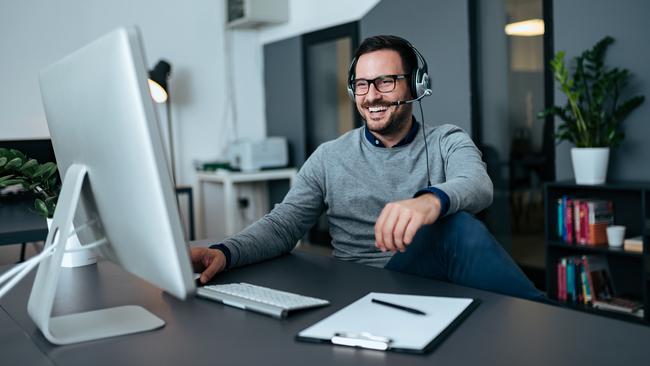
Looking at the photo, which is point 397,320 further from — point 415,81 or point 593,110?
point 593,110

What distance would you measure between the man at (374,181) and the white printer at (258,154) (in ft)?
9.76

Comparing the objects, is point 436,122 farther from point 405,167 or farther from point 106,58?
point 106,58

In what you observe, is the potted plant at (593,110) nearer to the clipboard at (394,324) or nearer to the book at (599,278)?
the book at (599,278)

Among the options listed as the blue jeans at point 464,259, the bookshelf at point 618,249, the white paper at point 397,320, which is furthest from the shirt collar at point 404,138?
the bookshelf at point 618,249

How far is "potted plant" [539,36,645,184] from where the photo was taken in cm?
292

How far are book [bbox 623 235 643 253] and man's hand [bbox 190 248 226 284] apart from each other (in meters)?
2.18

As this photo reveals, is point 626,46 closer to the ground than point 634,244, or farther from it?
farther from it

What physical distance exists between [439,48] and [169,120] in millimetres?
2139

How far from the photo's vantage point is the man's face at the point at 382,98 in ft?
5.94

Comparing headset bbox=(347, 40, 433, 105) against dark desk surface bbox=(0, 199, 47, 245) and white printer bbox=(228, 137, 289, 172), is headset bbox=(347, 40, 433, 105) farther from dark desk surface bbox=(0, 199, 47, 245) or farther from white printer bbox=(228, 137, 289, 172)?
white printer bbox=(228, 137, 289, 172)

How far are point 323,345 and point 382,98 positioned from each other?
1.10 m

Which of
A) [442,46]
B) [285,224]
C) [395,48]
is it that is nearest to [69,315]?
[285,224]

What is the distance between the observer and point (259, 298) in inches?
41.1

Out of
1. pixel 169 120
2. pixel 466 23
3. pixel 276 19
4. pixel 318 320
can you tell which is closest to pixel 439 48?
pixel 466 23
